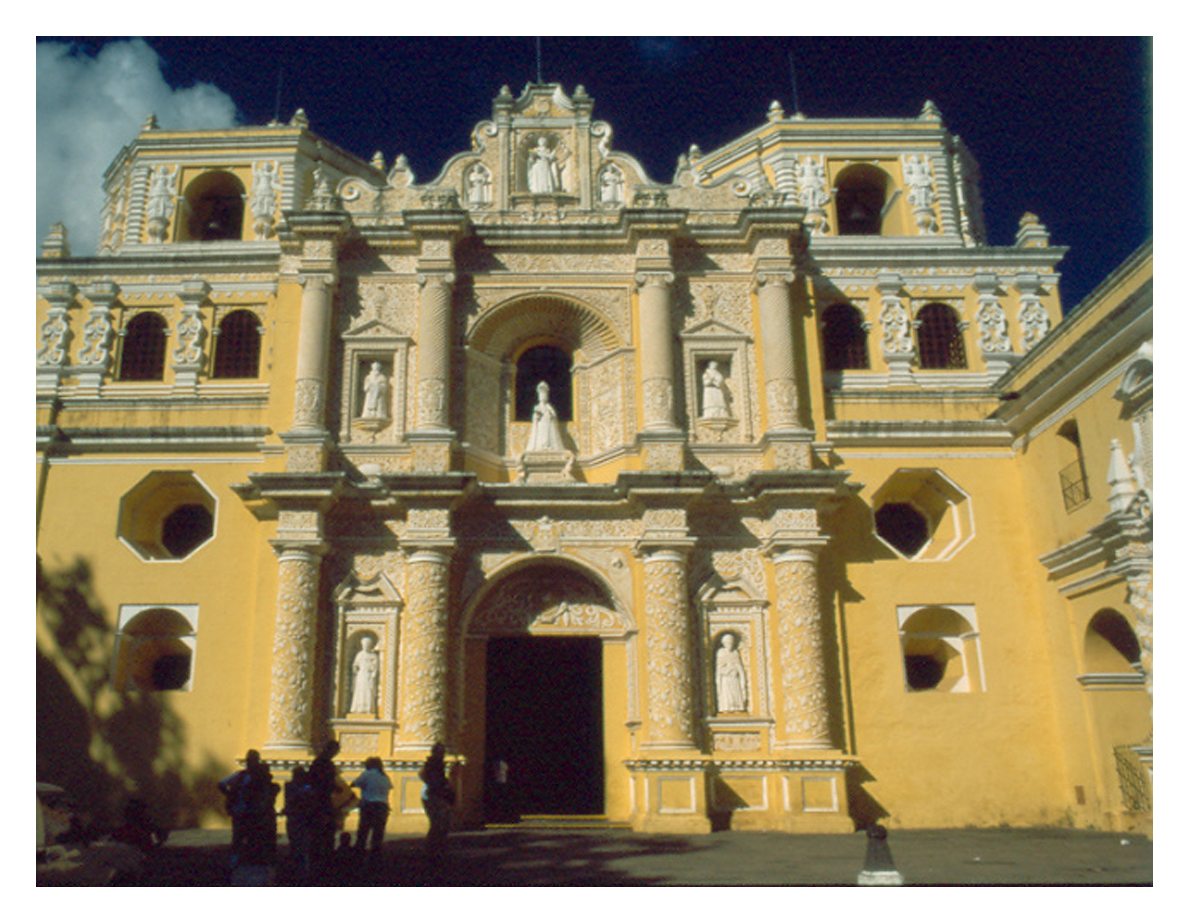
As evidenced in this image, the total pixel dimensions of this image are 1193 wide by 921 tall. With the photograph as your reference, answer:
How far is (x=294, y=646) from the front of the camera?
1583 centimetres

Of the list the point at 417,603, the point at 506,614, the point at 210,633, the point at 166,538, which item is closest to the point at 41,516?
the point at 166,538

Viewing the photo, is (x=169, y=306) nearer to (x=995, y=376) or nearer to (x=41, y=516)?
(x=41, y=516)

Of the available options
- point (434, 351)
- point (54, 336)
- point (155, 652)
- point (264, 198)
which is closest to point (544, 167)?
point (434, 351)

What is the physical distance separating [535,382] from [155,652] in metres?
8.10

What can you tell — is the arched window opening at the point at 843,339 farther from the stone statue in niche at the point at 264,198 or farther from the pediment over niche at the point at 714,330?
the stone statue in niche at the point at 264,198

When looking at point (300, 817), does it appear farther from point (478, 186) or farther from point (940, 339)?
point (940, 339)

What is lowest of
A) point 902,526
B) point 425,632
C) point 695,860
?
point 695,860

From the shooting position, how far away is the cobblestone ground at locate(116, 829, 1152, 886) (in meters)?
10.1

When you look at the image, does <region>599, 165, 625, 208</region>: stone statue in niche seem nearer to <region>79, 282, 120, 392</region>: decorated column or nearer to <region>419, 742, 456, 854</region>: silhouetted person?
<region>79, 282, 120, 392</region>: decorated column

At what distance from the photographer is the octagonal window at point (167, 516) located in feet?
58.3

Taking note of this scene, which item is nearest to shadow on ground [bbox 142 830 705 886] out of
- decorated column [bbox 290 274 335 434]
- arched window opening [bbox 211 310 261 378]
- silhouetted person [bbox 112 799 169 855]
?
silhouetted person [bbox 112 799 169 855]

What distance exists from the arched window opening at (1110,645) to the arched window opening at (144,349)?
54.0 feet

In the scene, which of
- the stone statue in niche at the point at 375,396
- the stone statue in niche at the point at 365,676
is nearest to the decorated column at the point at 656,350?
the stone statue in niche at the point at 375,396

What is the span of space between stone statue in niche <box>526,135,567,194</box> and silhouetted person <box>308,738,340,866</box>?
465 inches
